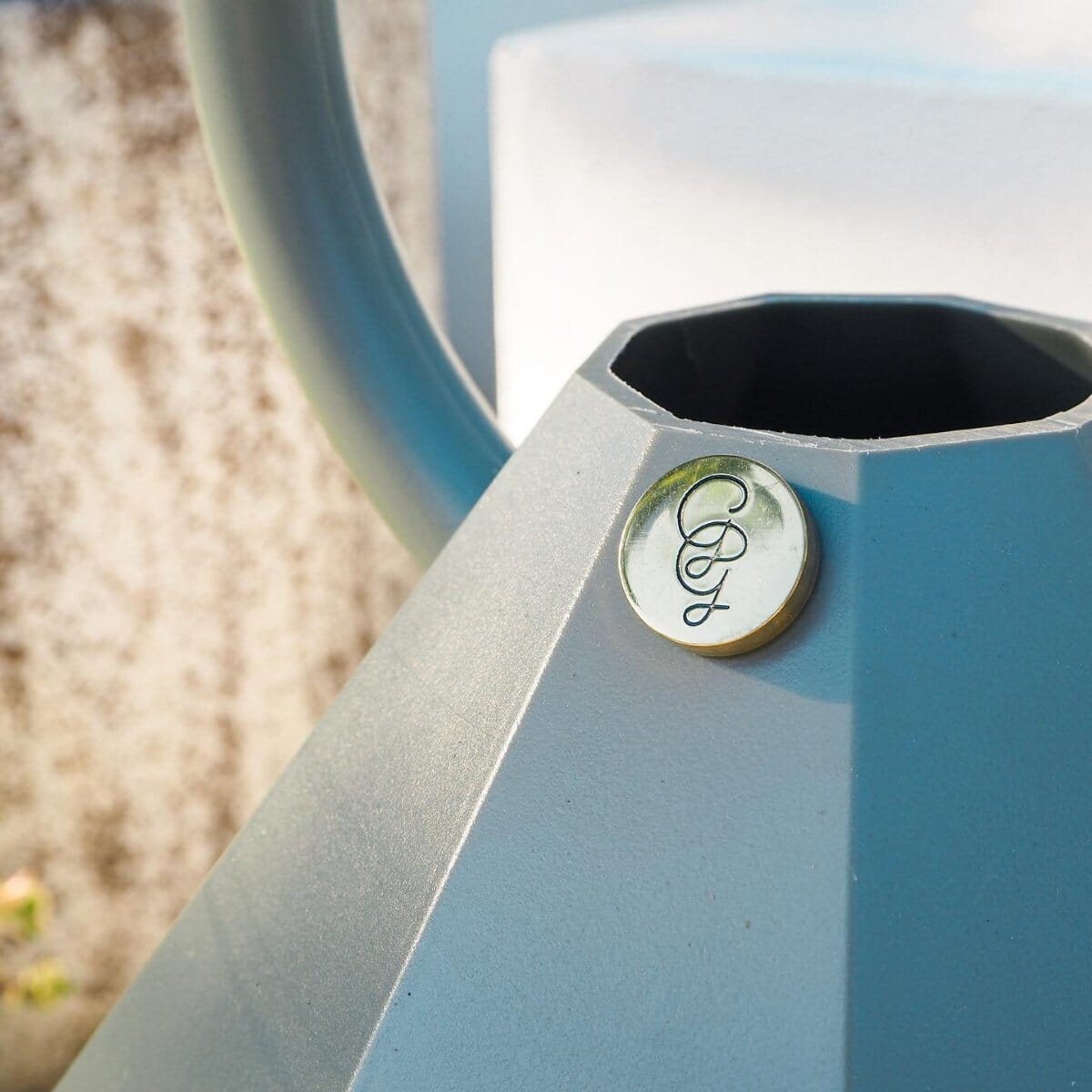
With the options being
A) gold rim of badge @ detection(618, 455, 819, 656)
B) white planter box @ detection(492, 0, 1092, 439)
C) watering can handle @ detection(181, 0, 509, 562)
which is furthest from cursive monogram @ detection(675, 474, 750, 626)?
white planter box @ detection(492, 0, 1092, 439)

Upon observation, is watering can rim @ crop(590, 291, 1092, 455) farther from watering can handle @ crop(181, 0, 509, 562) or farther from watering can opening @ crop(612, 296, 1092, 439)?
watering can handle @ crop(181, 0, 509, 562)

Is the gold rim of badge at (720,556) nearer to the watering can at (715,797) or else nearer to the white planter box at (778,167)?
the watering can at (715,797)

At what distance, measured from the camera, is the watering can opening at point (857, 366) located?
33 centimetres

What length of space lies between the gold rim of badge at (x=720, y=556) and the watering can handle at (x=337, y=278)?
260mm

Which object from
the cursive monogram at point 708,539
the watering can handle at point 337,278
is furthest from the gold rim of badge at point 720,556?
the watering can handle at point 337,278

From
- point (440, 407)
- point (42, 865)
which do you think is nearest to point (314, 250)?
point (440, 407)

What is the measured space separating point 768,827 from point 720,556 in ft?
0.15

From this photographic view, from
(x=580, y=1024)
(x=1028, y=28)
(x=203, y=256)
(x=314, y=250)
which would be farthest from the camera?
(x=203, y=256)

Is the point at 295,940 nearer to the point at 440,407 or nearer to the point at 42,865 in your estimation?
the point at 440,407

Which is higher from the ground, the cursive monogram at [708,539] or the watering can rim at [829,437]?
the watering can rim at [829,437]

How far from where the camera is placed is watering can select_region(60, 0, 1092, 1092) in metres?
0.20

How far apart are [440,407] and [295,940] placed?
274mm

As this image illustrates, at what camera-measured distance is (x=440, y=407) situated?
502 millimetres

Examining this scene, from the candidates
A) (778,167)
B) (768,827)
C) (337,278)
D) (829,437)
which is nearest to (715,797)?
(768,827)
